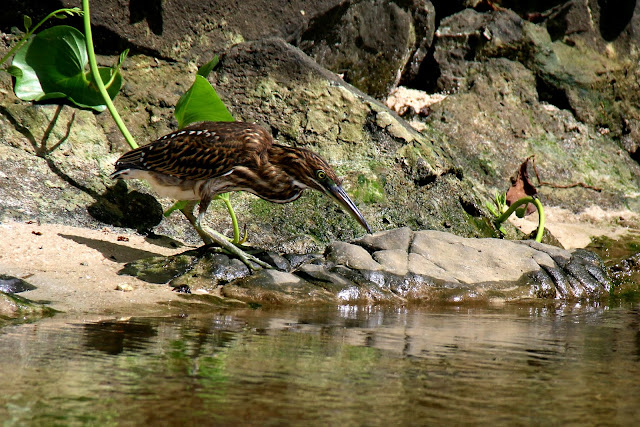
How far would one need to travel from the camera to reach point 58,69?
6.04m

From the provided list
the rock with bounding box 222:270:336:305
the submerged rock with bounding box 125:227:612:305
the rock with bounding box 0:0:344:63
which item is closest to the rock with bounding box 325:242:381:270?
the submerged rock with bounding box 125:227:612:305

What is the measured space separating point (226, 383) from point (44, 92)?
14.4 ft

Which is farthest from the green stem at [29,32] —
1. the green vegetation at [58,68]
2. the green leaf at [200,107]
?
the green leaf at [200,107]

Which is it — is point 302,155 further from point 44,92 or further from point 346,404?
point 346,404

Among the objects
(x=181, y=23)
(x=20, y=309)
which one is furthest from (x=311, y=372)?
(x=181, y=23)

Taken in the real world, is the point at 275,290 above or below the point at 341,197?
below

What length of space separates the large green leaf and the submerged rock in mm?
1987

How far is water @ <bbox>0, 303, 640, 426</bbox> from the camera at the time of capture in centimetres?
211

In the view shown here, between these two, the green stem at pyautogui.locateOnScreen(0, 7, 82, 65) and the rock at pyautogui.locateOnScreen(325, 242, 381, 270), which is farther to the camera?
the green stem at pyautogui.locateOnScreen(0, 7, 82, 65)

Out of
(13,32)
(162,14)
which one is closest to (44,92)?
(13,32)

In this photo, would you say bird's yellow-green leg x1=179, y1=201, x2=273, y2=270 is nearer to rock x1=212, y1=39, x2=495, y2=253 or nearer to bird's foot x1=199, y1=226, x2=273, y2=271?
bird's foot x1=199, y1=226, x2=273, y2=271

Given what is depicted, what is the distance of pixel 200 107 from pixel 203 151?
32.0 inches

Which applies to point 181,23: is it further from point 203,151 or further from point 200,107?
point 203,151

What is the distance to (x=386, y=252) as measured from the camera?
5172 mm
